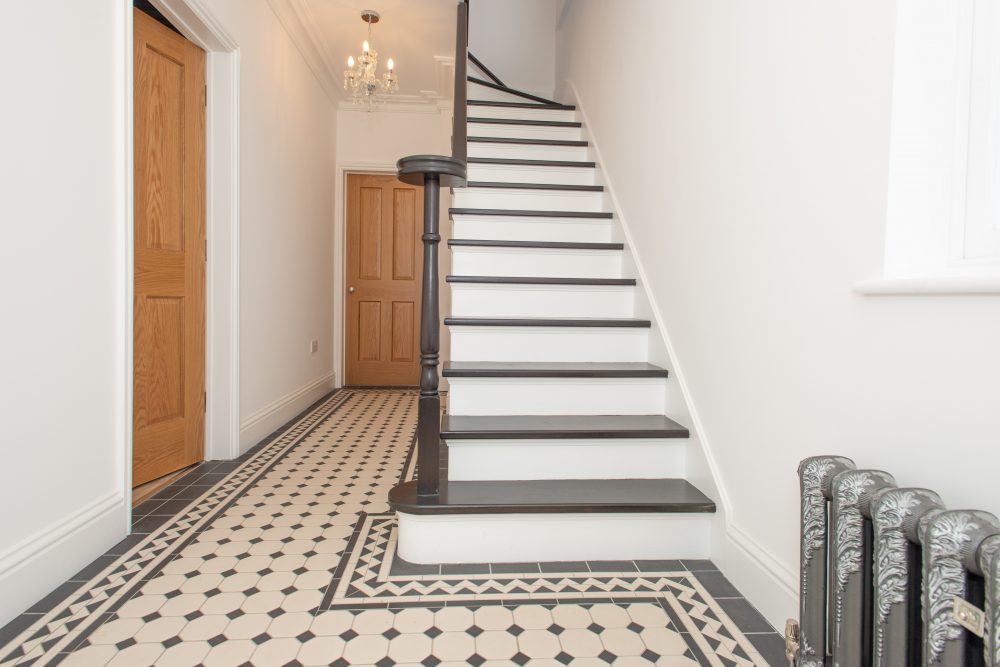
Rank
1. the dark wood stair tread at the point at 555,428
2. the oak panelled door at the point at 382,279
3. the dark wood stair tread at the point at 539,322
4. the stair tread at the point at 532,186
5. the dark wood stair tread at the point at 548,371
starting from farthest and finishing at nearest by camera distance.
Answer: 1. the oak panelled door at the point at 382,279
2. the stair tread at the point at 532,186
3. the dark wood stair tread at the point at 539,322
4. the dark wood stair tread at the point at 548,371
5. the dark wood stair tread at the point at 555,428

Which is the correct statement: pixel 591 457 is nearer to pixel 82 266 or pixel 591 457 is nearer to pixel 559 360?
pixel 559 360

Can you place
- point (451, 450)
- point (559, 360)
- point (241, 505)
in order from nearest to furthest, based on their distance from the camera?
point (451, 450) < point (241, 505) < point (559, 360)

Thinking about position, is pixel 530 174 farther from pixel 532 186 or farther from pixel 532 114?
pixel 532 114

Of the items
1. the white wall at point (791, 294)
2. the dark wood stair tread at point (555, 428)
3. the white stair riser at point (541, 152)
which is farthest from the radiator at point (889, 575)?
the white stair riser at point (541, 152)

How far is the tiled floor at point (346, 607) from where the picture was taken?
1393 mm

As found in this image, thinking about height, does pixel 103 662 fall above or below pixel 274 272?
below

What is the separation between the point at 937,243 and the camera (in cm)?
109

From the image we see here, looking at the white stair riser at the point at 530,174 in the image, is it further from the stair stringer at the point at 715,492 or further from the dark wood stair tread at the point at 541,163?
the stair stringer at the point at 715,492

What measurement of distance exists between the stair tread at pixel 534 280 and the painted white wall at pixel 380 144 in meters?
2.72

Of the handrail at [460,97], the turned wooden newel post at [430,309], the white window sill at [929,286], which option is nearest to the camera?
the white window sill at [929,286]

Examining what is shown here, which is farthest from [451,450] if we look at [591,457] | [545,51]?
[545,51]

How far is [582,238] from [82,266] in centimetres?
228

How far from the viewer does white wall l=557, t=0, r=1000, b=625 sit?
3.35 feet

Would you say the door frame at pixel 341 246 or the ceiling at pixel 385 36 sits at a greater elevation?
the ceiling at pixel 385 36
